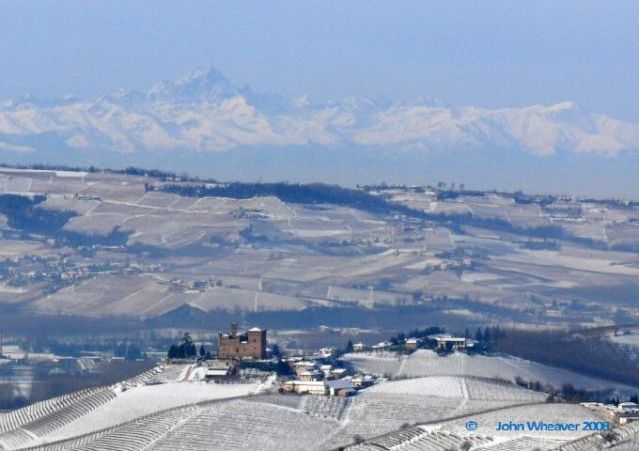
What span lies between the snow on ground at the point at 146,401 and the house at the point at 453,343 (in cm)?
1362

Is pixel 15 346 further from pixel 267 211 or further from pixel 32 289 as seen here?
pixel 267 211

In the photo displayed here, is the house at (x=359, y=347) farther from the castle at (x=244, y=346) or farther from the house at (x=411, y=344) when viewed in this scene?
the castle at (x=244, y=346)

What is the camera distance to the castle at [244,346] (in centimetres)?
9031

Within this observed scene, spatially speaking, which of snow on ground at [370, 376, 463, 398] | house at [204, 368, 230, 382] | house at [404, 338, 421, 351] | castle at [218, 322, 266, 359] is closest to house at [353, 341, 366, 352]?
house at [404, 338, 421, 351]

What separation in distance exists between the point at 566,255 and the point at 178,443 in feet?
298

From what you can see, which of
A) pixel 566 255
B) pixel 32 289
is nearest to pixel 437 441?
pixel 32 289

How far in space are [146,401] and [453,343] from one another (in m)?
17.8

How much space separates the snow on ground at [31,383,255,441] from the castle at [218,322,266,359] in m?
8.70

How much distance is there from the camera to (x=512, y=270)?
147875mm

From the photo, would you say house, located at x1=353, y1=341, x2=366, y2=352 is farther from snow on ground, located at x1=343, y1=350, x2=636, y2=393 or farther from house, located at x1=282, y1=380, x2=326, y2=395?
house, located at x1=282, y1=380, x2=326, y2=395

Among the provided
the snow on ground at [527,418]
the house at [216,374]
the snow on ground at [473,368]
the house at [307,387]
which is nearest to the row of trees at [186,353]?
the snow on ground at [473,368]

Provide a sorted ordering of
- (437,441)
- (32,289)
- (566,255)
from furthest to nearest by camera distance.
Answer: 1. (566,255)
2. (32,289)
3. (437,441)

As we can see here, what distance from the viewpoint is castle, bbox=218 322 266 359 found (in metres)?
90.3

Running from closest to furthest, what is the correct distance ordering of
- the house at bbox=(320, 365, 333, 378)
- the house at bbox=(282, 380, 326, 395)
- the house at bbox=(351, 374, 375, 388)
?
1. the house at bbox=(282, 380, 326, 395)
2. the house at bbox=(351, 374, 375, 388)
3. the house at bbox=(320, 365, 333, 378)
